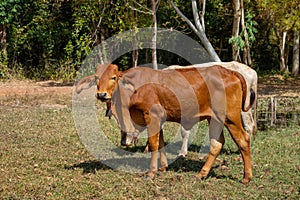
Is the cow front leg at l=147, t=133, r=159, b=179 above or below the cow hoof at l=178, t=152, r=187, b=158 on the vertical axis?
above

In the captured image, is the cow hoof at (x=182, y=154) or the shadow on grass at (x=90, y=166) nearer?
the shadow on grass at (x=90, y=166)

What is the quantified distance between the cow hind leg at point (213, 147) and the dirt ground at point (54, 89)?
9.46 m

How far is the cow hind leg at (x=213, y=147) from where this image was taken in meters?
7.12

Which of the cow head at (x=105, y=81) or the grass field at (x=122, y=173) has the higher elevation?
the cow head at (x=105, y=81)

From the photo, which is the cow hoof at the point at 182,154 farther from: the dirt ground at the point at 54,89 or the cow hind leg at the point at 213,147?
the dirt ground at the point at 54,89

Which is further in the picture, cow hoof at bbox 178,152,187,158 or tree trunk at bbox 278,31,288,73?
tree trunk at bbox 278,31,288,73

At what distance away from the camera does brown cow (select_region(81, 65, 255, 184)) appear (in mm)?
6953

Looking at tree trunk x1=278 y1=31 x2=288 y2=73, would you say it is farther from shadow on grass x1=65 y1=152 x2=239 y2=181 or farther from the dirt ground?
shadow on grass x1=65 y1=152 x2=239 y2=181

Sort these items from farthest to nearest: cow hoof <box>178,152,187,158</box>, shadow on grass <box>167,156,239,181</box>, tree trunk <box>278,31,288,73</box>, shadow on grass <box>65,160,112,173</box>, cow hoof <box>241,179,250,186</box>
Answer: tree trunk <box>278,31,288,73</box>
cow hoof <box>178,152,187,158</box>
shadow on grass <box>65,160,112,173</box>
shadow on grass <box>167,156,239,181</box>
cow hoof <box>241,179,250,186</box>

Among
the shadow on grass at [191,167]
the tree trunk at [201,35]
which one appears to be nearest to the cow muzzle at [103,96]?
the shadow on grass at [191,167]

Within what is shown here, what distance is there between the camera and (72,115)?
43.7ft

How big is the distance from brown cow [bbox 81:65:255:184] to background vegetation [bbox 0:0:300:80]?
1317 centimetres

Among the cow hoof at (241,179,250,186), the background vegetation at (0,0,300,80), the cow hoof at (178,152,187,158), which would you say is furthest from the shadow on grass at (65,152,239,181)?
the background vegetation at (0,0,300,80)

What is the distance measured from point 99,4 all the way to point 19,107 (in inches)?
305
